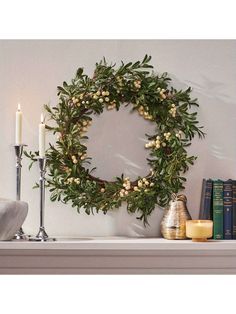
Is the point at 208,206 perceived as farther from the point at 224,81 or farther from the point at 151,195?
the point at 224,81

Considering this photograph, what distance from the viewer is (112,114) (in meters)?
3.21

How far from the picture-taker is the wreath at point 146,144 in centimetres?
312

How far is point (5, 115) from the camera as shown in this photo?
3207mm

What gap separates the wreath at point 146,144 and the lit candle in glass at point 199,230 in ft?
0.78

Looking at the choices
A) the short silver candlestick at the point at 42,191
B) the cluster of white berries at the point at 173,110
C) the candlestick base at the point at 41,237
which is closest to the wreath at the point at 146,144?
the cluster of white berries at the point at 173,110

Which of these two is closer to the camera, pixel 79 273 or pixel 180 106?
pixel 79 273

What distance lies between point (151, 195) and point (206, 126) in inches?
16.1

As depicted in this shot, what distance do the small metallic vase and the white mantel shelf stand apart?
0.50ft

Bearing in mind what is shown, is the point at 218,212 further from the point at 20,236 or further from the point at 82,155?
the point at 20,236

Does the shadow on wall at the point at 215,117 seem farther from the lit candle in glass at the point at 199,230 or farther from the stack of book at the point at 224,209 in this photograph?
the lit candle in glass at the point at 199,230

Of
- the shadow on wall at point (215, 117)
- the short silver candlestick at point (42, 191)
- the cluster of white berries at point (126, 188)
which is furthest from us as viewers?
the shadow on wall at point (215, 117)

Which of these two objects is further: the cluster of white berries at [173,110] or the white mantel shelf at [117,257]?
the cluster of white berries at [173,110]

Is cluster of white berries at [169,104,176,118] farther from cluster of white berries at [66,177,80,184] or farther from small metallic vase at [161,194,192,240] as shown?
cluster of white berries at [66,177,80,184]

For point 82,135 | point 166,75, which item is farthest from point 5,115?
point 166,75
